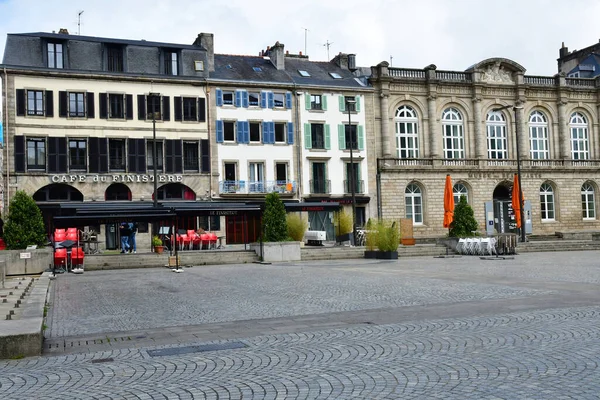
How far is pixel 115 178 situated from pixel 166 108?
5.13 m

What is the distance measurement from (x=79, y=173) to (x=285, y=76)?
14519 mm

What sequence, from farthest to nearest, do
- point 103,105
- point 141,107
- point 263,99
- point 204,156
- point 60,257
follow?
point 263,99, point 204,156, point 141,107, point 103,105, point 60,257

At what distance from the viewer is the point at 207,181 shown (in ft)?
132

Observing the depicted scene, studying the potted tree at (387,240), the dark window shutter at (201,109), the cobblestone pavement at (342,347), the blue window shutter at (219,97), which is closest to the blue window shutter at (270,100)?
the blue window shutter at (219,97)

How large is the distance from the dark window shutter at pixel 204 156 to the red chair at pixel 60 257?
57.6 feet

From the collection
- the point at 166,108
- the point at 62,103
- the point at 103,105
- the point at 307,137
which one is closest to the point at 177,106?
the point at 166,108

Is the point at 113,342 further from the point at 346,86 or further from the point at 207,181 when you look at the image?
the point at 346,86

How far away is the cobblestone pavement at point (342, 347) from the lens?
19.6ft

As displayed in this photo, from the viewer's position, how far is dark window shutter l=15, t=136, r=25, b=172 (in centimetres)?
3603

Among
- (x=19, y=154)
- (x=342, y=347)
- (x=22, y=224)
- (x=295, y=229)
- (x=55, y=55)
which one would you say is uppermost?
(x=55, y=55)

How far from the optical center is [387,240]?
27.6m

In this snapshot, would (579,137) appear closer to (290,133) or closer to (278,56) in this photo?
(290,133)

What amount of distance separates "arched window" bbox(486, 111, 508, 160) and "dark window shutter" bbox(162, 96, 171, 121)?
22619 millimetres

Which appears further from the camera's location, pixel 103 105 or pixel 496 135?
pixel 496 135
